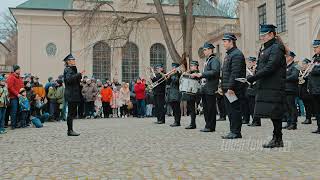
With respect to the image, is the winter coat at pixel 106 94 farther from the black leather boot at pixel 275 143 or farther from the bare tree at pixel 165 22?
the black leather boot at pixel 275 143

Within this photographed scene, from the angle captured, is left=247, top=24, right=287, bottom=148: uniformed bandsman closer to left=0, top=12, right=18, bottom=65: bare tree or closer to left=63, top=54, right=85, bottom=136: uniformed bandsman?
left=63, top=54, right=85, bottom=136: uniformed bandsman

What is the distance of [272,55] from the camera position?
7.45 metres

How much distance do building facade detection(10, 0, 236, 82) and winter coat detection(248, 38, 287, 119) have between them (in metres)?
24.7

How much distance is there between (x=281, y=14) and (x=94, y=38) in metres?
14.9

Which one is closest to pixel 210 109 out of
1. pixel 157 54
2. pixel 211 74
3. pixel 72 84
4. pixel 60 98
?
pixel 211 74

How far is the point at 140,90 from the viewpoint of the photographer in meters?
20.8

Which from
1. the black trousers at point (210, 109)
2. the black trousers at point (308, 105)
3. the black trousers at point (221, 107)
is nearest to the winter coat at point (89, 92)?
the black trousers at point (221, 107)

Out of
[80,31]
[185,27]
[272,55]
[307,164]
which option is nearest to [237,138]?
[272,55]

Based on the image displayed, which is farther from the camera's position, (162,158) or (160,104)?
(160,104)

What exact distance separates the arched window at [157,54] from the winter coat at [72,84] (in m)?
27.3

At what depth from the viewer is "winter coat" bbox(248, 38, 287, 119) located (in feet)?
24.3

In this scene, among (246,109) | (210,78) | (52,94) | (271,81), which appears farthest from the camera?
(52,94)

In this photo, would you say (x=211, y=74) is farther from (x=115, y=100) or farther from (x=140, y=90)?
(x=115, y=100)

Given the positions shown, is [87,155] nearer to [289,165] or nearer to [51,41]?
[289,165]
